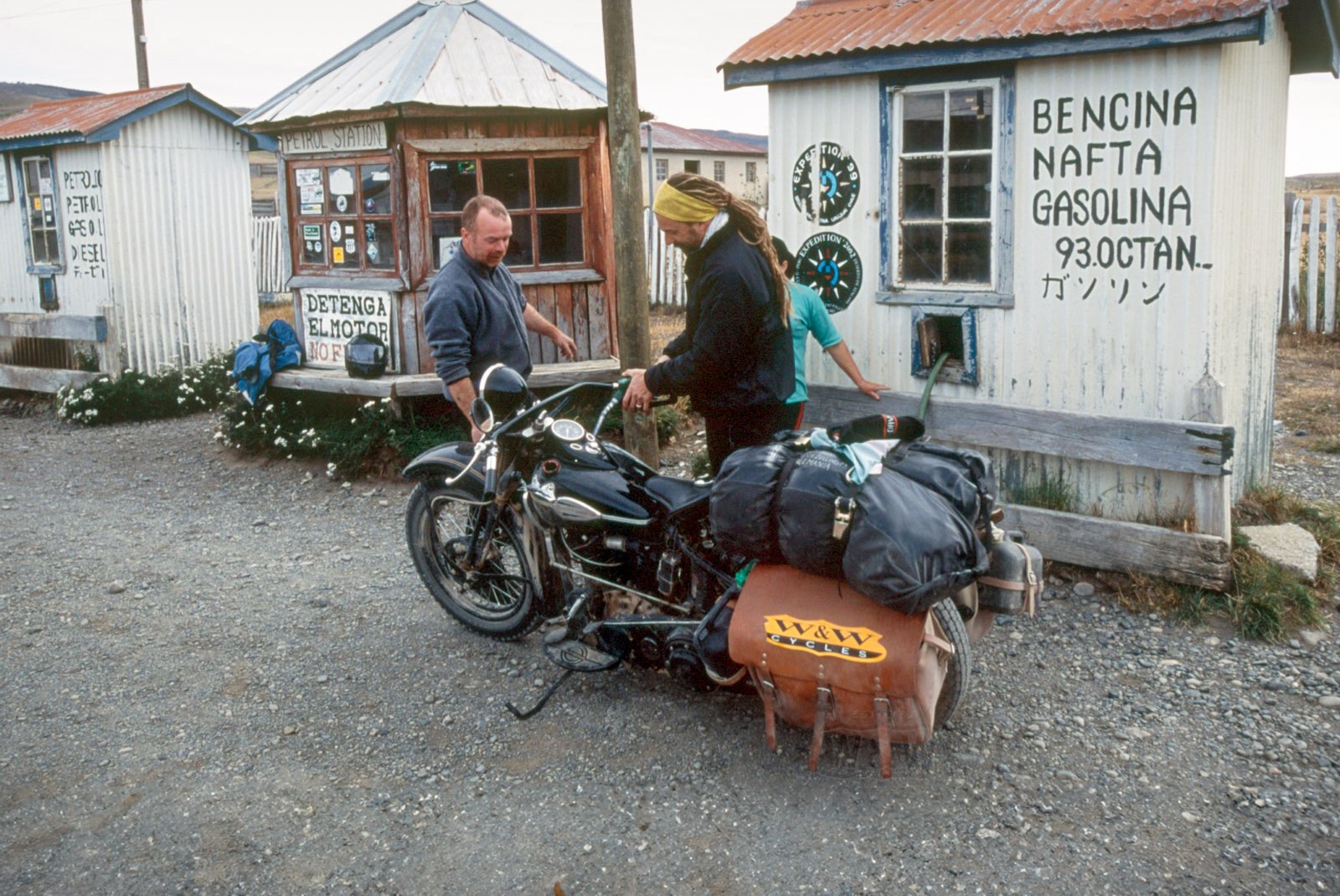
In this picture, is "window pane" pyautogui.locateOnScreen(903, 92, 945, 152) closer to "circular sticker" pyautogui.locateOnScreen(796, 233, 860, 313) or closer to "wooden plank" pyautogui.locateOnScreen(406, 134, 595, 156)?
"circular sticker" pyautogui.locateOnScreen(796, 233, 860, 313)

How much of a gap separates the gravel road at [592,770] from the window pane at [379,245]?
3.90 metres

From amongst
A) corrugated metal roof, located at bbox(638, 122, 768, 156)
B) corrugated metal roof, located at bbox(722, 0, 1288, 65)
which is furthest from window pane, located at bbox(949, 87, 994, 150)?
corrugated metal roof, located at bbox(638, 122, 768, 156)

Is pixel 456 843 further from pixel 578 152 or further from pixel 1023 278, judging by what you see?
pixel 578 152

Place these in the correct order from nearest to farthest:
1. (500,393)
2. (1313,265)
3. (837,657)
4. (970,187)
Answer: (837,657) → (500,393) → (970,187) → (1313,265)

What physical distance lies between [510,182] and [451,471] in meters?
4.67

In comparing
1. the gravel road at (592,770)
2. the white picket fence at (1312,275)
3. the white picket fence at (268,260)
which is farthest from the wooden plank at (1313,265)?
the white picket fence at (268,260)

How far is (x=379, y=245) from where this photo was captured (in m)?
9.47

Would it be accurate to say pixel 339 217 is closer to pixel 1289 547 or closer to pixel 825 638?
pixel 825 638

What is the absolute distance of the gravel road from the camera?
11.9 feet

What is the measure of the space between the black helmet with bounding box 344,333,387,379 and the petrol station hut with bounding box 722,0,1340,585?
3.63 m

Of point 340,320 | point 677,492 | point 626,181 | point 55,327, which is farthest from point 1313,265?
point 55,327

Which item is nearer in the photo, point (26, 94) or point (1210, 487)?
point (1210, 487)

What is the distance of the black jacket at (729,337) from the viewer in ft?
14.9

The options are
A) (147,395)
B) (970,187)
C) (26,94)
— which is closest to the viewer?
(970,187)
